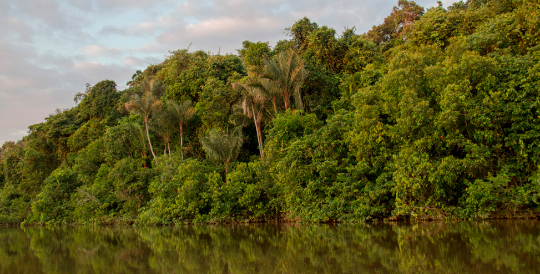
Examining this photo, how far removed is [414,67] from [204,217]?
12818 mm

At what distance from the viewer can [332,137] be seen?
17250 mm

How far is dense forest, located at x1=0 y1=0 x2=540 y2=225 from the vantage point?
1399cm

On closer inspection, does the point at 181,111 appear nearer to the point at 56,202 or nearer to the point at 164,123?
the point at 164,123

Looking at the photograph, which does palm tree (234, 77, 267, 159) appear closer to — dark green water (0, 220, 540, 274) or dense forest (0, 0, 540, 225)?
dense forest (0, 0, 540, 225)

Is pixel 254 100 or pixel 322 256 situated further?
pixel 254 100

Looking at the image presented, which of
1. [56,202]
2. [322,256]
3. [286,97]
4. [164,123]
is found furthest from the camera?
[164,123]

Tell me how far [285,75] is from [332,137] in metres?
5.49

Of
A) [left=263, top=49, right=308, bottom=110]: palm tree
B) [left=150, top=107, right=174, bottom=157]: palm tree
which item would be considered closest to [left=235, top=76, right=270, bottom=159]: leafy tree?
[left=263, top=49, right=308, bottom=110]: palm tree

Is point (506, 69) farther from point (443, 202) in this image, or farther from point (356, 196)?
point (356, 196)

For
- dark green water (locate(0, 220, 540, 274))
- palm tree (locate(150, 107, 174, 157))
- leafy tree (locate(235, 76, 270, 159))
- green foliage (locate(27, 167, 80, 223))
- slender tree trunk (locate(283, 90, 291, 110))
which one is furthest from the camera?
palm tree (locate(150, 107, 174, 157))

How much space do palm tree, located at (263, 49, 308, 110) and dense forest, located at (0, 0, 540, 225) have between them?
3.1 inches

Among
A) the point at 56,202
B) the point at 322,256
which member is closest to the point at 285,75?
the point at 322,256

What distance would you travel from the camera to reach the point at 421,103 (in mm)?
14367

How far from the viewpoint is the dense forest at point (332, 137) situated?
14.0 metres
